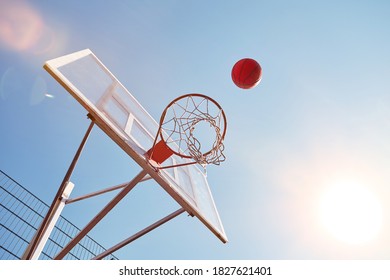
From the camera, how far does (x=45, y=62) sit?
2.97 m

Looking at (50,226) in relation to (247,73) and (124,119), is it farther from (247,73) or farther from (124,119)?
(247,73)

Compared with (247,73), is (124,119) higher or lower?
lower

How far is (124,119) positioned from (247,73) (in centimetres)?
160

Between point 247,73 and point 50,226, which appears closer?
point 247,73

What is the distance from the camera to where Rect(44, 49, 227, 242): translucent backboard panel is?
3320 mm

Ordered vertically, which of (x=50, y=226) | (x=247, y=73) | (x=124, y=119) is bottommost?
(x=50, y=226)

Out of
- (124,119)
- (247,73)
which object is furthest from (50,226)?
(247,73)

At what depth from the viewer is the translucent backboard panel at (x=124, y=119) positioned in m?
3.32

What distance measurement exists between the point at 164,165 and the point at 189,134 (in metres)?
0.50

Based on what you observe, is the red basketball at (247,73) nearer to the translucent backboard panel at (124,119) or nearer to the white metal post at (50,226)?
the translucent backboard panel at (124,119)

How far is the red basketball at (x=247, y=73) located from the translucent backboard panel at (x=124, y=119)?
52.8 inches

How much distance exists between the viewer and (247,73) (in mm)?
3762

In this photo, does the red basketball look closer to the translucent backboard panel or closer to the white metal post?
the translucent backboard panel

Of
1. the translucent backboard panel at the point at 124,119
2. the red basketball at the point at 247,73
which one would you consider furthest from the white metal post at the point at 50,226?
the red basketball at the point at 247,73
